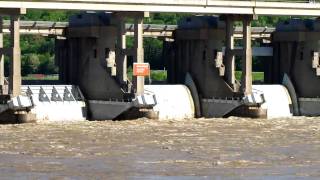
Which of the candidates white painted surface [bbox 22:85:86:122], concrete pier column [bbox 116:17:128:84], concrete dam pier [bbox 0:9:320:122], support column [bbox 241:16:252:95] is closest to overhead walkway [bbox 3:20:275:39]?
concrete dam pier [bbox 0:9:320:122]

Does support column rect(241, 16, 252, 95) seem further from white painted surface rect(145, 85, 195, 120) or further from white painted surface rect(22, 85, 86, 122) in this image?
white painted surface rect(22, 85, 86, 122)

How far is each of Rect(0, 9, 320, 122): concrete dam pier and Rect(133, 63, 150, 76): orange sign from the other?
62mm

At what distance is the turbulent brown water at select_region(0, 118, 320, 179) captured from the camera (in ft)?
144

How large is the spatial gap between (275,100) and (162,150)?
29.3 m

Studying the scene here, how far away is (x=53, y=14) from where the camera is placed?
4363 inches

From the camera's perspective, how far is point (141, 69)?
7525 centimetres

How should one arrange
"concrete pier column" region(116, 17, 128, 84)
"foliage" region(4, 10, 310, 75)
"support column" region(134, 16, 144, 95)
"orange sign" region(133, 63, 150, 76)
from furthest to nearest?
"foliage" region(4, 10, 310, 75) → "concrete pier column" region(116, 17, 128, 84) → "orange sign" region(133, 63, 150, 76) → "support column" region(134, 16, 144, 95)

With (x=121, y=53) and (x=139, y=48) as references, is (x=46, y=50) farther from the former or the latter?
(x=139, y=48)

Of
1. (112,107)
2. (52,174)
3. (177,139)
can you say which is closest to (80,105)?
(112,107)

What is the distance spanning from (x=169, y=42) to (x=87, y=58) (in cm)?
884

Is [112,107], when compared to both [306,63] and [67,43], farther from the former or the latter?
[306,63]

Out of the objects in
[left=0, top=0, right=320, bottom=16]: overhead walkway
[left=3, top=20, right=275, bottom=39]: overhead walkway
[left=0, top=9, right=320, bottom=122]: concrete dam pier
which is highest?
[left=0, top=0, right=320, bottom=16]: overhead walkway

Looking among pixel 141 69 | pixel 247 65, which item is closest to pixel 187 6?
pixel 247 65

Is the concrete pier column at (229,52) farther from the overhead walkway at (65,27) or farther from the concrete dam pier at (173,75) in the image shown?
the overhead walkway at (65,27)
